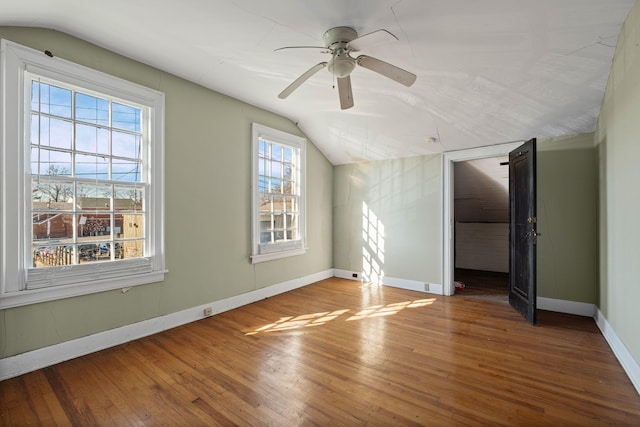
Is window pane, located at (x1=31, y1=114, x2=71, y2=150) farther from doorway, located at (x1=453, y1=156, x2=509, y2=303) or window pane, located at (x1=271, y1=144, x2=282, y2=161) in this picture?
doorway, located at (x1=453, y1=156, x2=509, y2=303)

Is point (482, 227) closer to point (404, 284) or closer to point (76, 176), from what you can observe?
point (404, 284)

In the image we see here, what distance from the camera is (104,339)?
2645mm

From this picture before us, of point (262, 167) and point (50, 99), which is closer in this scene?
point (50, 99)

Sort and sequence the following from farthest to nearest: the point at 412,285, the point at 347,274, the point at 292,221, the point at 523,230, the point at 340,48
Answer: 1. the point at 347,274
2. the point at 292,221
3. the point at 412,285
4. the point at 523,230
5. the point at 340,48

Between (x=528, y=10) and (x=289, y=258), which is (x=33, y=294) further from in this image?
(x=528, y=10)

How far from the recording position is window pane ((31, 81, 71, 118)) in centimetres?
236

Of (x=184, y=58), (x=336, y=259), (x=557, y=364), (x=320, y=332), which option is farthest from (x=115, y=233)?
(x=557, y=364)

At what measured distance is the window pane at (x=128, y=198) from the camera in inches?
111

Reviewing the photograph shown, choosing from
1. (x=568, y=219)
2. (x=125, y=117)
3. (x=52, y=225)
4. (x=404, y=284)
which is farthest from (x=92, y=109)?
(x=568, y=219)

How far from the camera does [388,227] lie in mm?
4984

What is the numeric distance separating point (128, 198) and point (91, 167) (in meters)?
0.40

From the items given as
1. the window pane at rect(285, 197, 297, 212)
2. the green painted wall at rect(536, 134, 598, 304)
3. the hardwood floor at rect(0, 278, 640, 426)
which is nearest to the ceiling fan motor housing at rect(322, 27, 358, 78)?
the hardwood floor at rect(0, 278, 640, 426)

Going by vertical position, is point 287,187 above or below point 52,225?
above

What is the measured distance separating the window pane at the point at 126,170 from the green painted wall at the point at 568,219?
4.68 meters
